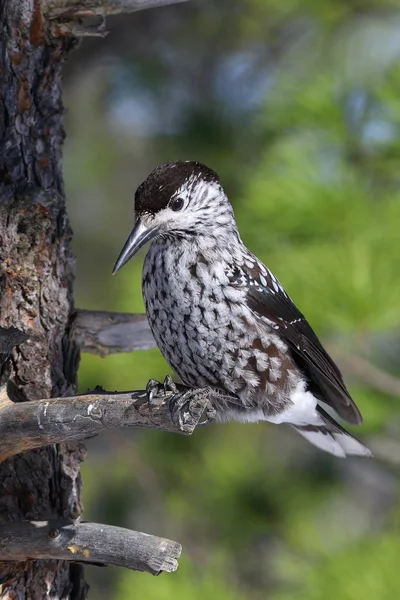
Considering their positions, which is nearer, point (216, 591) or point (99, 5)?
point (99, 5)

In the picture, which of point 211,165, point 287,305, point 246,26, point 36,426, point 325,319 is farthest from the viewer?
point 246,26

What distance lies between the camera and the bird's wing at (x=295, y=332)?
8.39ft

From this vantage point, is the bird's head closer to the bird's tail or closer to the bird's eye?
the bird's eye

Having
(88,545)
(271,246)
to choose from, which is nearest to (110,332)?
(88,545)

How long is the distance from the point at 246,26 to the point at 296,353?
3.13 metres

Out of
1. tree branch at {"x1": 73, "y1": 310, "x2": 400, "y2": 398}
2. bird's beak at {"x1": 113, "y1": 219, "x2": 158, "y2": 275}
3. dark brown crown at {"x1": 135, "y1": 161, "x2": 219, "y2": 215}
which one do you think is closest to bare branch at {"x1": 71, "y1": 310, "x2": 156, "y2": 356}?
tree branch at {"x1": 73, "y1": 310, "x2": 400, "y2": 398}

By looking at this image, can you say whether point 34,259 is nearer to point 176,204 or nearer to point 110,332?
point 110,332

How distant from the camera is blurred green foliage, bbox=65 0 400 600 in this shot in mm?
3410

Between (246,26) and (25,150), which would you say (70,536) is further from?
(246,26)

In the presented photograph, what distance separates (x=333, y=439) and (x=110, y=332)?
98cm

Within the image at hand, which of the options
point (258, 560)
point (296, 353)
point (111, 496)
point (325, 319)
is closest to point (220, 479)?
point (258, 560)

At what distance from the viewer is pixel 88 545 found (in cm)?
198

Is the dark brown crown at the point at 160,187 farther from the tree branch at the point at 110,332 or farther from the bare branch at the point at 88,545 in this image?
the bare branch at the point at 88,545

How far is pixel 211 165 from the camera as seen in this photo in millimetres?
Result: 4707
